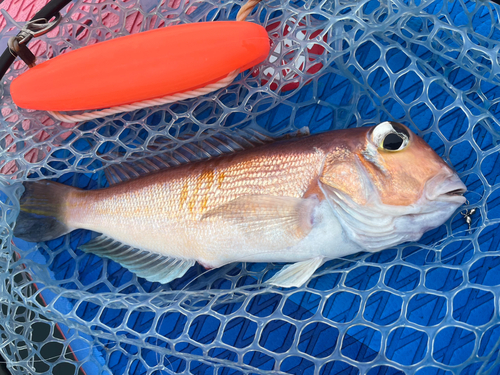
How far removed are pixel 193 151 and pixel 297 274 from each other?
2.30 feet

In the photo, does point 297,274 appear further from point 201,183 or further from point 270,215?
point 201,183

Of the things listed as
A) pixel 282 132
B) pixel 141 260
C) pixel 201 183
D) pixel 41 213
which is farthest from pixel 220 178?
pixel 41 213

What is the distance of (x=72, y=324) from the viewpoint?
159 centimetres

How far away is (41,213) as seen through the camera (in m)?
1.70

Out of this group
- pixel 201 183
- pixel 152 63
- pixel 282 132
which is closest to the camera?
pixel 152 63

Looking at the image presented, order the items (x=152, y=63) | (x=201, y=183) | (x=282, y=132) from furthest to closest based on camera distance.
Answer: (x=282, y=132), (x=201, y=183), (x=152, y=63)

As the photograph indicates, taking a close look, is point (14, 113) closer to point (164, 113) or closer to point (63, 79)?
point (63, 79)

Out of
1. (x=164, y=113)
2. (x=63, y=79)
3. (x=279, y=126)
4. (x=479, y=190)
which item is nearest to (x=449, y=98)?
(x=479, y=190)

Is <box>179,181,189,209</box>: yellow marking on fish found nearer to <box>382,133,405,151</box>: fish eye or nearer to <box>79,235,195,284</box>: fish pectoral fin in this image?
<box>79,235,195,284</box>: fish pectoral fin

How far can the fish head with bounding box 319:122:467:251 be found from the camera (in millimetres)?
1233

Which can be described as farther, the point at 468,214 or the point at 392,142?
the point at 468,214

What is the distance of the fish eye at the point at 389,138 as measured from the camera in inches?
49.6

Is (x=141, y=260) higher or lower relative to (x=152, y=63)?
lower

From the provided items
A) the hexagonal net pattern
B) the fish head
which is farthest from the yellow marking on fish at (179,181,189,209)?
the fish head
